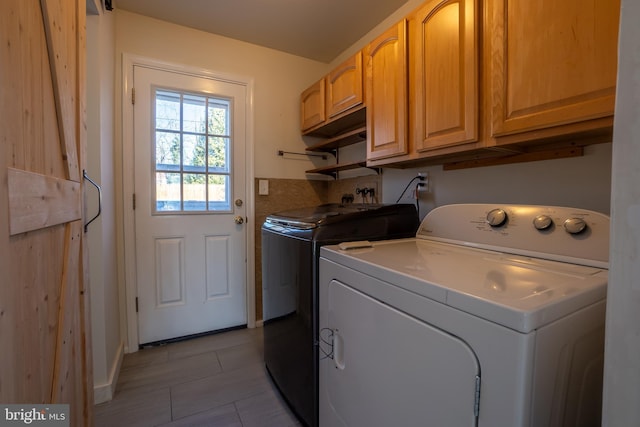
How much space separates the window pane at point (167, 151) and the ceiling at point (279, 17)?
857 millimetres

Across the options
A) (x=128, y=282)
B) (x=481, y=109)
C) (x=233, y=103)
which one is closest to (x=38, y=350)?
(x=128, y=282)

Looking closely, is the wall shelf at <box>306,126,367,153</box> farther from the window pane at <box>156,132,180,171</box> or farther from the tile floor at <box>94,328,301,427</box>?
the tile floor at <box>94,328,301,427</box>

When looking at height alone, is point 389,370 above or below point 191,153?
below

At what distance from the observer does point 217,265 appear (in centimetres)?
237

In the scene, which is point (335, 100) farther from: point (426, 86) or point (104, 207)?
point (104, 207)

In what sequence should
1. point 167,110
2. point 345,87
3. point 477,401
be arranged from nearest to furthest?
point 477,401, point 345,87, point 167,110

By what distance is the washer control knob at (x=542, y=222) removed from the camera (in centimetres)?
101

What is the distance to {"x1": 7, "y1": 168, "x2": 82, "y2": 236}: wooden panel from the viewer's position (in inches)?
23.4

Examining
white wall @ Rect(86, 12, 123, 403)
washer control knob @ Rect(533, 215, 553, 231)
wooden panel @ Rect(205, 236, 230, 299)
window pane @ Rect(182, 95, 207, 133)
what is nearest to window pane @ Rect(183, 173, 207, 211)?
wooden panel @ Rect(205, 236, 230, 299)

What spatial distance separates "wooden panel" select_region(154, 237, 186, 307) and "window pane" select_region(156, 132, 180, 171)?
575 mm

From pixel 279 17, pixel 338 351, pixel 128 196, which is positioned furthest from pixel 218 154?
pixel 338 351

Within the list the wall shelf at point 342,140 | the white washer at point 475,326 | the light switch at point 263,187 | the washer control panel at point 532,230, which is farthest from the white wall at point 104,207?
the washer control panel at point 532,230

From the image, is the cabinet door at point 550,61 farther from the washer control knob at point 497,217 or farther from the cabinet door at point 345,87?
the cabinet door at point 345,87

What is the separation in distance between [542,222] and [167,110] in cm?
246
